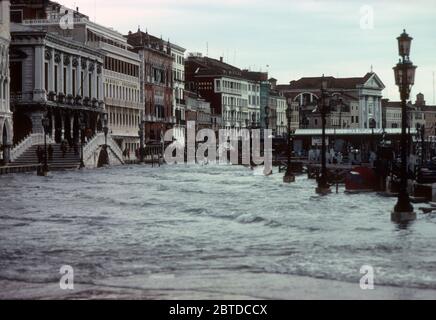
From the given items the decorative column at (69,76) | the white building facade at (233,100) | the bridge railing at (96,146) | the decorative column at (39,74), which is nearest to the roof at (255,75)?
the white building facade at (233,100)

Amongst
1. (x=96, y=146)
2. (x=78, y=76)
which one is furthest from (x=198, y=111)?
(x=96, y=146)

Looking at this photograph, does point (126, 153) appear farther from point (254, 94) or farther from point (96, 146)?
point (254, 94)

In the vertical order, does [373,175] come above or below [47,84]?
below

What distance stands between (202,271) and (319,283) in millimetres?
1924

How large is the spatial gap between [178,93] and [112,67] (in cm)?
2918

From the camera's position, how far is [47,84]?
75000 millimetres

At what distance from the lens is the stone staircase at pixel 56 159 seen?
2445 inches

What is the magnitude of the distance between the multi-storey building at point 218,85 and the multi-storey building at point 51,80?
188ft

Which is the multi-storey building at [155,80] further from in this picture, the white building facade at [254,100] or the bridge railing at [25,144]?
the bridge railing at [25,144]

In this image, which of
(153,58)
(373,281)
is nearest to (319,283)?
(373,281)

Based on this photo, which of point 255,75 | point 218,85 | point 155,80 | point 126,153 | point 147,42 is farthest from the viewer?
point 255,75

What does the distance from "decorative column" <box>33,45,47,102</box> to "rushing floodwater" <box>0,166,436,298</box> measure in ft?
136

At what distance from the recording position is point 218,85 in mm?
148000

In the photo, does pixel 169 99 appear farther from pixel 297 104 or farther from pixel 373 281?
pixel 373 281
